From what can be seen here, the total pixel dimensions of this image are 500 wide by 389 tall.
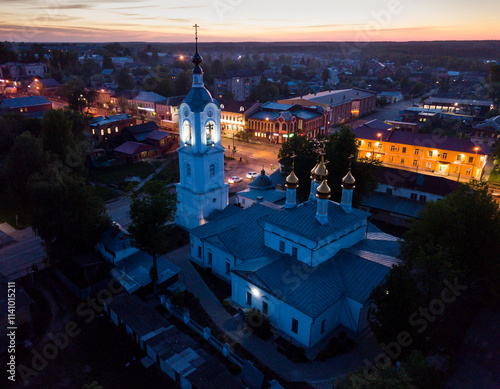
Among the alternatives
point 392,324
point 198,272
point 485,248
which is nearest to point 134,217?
point 198,272

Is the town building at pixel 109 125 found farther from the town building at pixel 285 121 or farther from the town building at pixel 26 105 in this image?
the town building at pixel 285 121

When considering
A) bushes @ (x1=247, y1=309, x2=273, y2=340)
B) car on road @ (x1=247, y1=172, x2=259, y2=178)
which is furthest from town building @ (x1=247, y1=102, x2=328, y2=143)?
bushes @ (x1=247, y1=309, x2=273, y2=340)

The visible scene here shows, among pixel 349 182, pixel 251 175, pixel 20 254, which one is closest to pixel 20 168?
pixel 20 254

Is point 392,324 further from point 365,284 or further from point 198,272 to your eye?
point 198,272

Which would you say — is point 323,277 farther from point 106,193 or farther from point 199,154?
point 106,193

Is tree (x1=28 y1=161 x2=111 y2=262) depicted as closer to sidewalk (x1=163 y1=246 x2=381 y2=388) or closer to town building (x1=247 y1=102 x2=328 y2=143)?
sidewalk (x1=163 y1=246 x2=381 y2=388)

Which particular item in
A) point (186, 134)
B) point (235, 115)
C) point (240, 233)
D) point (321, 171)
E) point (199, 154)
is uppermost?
point (186, 134)
